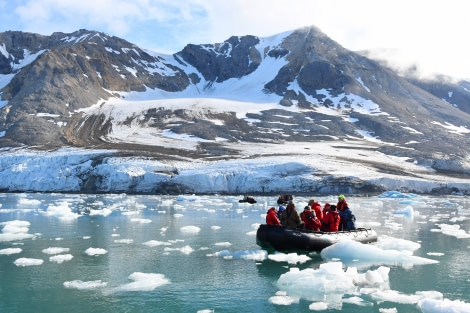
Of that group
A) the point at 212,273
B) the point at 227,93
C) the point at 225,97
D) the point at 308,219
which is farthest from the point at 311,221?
the point at 227,93

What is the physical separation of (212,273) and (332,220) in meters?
6.67

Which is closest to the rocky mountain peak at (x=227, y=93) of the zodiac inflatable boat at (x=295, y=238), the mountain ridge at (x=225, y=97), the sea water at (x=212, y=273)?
the mountain ridge at (x=225, y=97)

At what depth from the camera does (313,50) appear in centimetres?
15588

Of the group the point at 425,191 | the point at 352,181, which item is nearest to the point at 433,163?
the point at 425,191

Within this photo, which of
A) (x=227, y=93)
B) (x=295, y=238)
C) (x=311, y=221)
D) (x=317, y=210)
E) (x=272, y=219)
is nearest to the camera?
(x=295, y=238)

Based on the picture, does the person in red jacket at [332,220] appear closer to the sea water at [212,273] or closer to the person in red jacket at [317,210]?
the person in red jacket at [317,210]

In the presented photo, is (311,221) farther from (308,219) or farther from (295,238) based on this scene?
(295,238)

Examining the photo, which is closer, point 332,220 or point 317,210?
point 332,220

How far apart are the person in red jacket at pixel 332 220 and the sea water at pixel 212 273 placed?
1.73 metres

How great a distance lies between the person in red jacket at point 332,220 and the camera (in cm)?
1978

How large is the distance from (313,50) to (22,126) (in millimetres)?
97325

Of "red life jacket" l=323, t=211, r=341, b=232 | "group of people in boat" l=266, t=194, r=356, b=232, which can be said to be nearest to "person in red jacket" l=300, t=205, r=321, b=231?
"group of people in boat" l=266, t=194, r=356, b=232

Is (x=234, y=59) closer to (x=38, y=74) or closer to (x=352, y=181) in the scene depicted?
(x=38, y=74)

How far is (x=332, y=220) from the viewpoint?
1981cm
